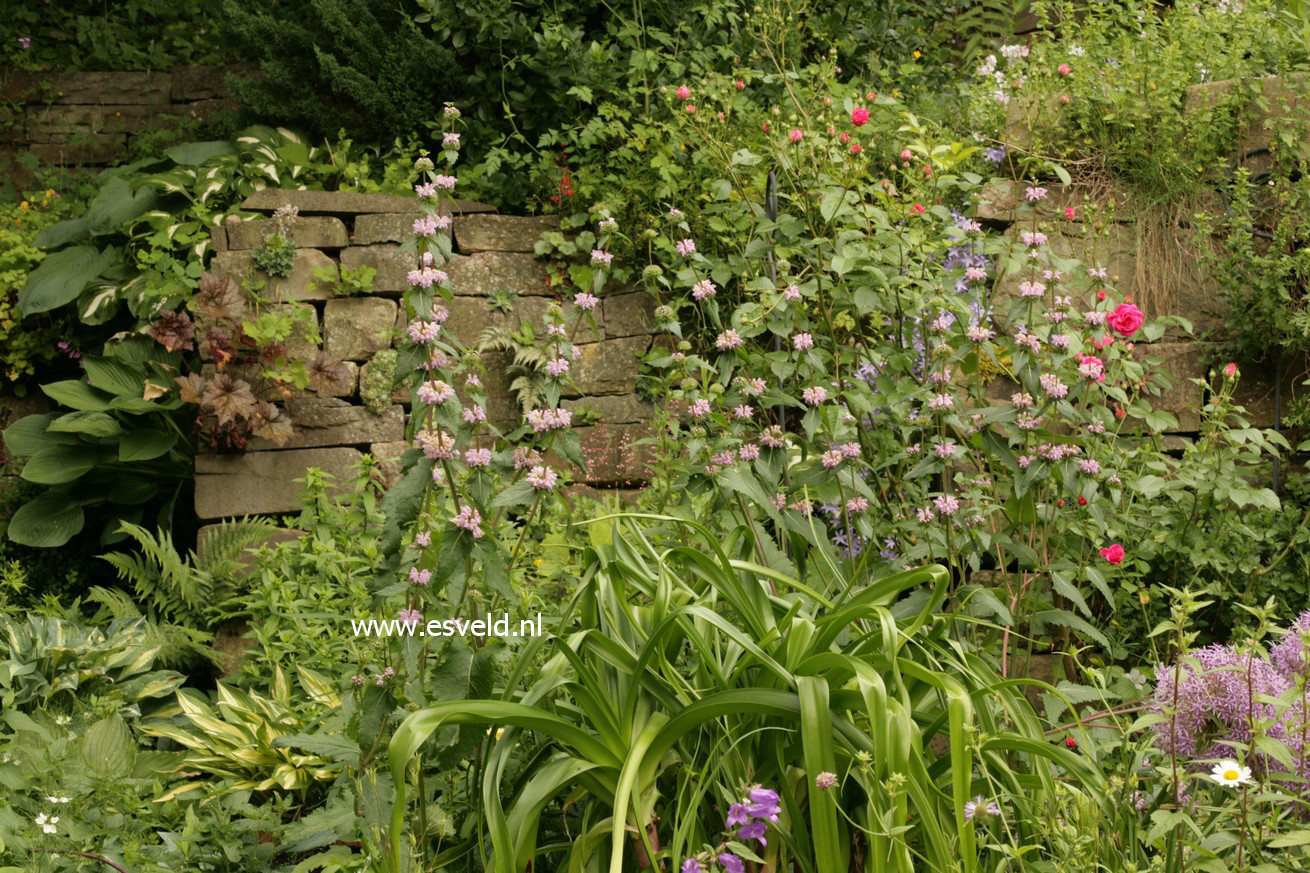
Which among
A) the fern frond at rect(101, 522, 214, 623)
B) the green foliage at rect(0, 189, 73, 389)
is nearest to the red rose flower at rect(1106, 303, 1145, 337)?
the fern frond at rect(101, 522, 214, 623)

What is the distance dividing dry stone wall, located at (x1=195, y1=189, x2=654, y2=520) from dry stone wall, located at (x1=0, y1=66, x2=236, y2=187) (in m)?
2.00

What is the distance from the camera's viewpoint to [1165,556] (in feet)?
9.18

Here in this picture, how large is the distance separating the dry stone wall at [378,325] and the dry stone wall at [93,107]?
78.6 inches

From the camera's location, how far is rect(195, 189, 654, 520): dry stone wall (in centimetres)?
400

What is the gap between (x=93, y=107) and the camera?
586 centimetres

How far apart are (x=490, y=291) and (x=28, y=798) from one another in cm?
253

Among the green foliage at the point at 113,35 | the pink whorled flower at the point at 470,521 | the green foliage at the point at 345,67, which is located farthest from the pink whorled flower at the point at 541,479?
the green foliage at the point at 113,35

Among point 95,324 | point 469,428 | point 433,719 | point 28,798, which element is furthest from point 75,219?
point 433,719

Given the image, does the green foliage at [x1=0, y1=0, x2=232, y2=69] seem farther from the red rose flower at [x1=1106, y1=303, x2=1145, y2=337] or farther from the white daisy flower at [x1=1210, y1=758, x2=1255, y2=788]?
the white daisy flower at [x1=1210, y1=758, x2=1255, y2=788]

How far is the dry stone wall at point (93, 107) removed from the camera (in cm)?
577

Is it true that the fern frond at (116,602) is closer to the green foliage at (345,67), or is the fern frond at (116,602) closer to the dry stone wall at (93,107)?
the green foliage at (345,67)

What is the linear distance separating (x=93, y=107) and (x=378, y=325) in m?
2.93

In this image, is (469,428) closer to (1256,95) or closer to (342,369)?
(342,369)

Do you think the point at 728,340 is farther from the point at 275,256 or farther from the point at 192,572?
the point at 275,256
